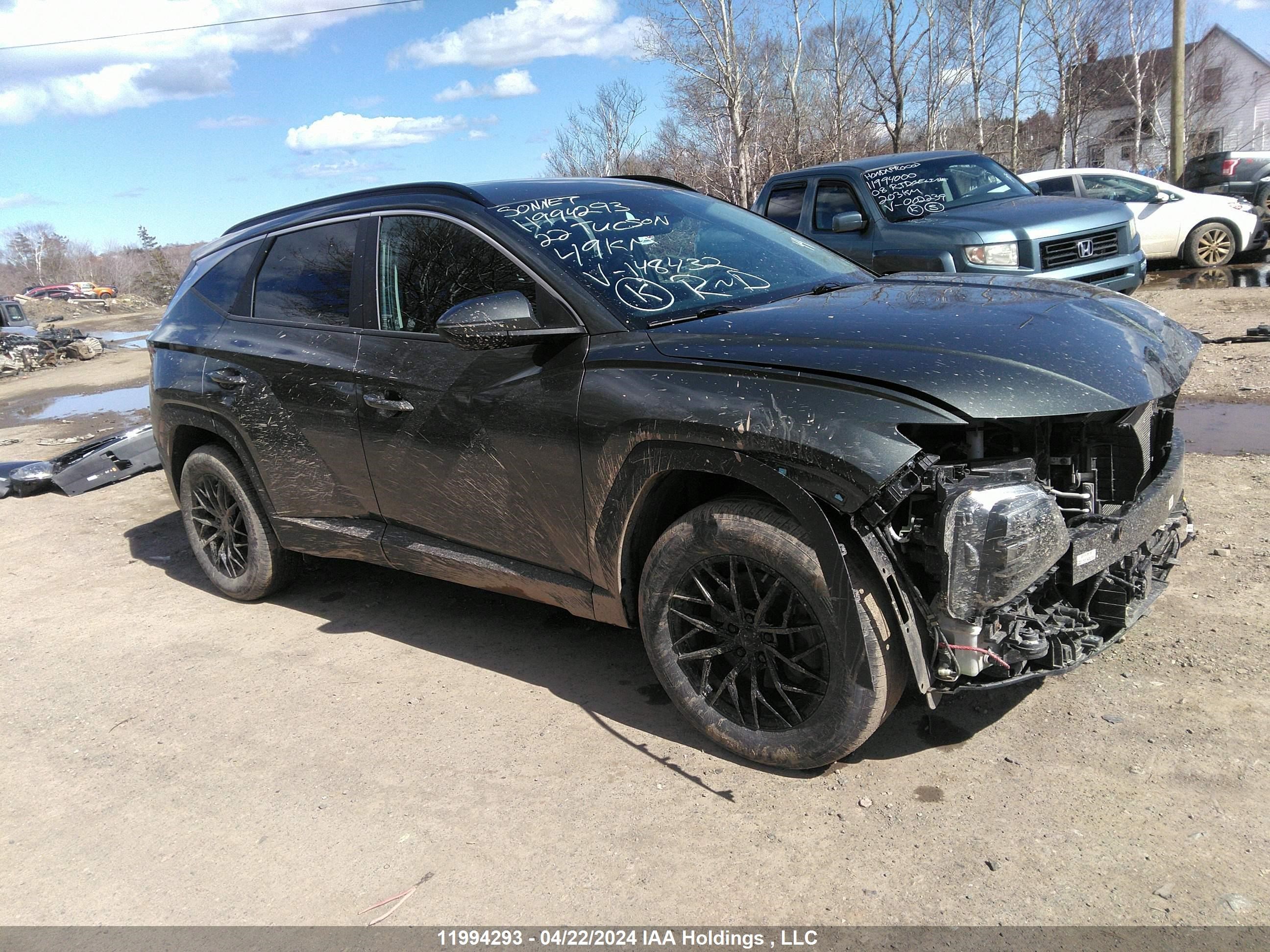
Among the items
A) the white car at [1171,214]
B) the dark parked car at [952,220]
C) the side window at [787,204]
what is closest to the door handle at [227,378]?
the dark parked car at [952,220]

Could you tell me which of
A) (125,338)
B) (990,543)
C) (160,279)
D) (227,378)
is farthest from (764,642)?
(160,279)

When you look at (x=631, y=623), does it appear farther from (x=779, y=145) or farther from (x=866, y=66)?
(x=866, y=66)

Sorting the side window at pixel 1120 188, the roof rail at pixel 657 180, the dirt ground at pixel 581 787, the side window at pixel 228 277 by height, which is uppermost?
the side window at pixel 1120 188

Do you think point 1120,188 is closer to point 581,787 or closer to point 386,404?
point 386,404

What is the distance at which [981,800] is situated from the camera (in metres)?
2.80

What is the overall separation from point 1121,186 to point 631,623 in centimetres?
1381

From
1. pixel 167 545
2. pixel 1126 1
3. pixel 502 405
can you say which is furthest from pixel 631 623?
pixel 1126 1

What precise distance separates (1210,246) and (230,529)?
14.7m

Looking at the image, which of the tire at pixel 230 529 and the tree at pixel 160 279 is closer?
the tire at pixel 230 529

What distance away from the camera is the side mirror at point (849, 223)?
8.56m

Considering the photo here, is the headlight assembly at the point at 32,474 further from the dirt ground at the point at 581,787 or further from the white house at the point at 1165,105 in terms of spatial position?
the white house at the point at 1165,105

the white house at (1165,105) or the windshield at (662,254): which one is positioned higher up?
the white house at (1165,105)

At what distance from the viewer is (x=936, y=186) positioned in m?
9.12

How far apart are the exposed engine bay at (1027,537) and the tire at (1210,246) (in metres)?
13.2
